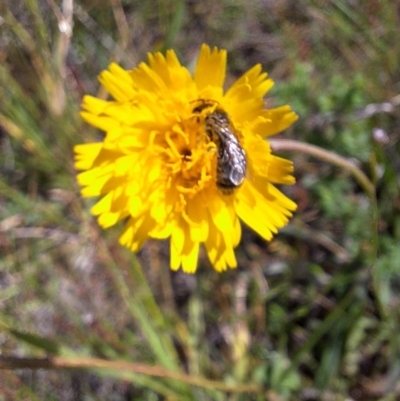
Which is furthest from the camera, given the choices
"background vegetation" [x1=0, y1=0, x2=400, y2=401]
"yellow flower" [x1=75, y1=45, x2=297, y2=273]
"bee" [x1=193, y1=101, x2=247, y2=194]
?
"background vegetation" [x1=0, y1=0, x2=400, y2=401]

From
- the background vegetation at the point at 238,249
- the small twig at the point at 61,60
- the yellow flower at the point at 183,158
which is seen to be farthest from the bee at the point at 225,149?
the small twig at the point at 61,60

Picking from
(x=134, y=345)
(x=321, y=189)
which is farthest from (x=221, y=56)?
(x=134, y=345)

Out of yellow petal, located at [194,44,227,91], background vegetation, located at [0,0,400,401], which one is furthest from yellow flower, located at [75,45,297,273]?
background vegetation, located at [0,0,400,401]

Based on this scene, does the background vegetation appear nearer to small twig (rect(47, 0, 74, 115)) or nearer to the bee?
small twig (rect(47, 0, 74, 115))

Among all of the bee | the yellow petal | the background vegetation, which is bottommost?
the background vegetation

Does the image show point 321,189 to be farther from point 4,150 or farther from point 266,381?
point 4,150

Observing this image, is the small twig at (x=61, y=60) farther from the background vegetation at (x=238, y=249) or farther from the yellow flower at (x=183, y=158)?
the yellow flower at (x=183, y=158)
